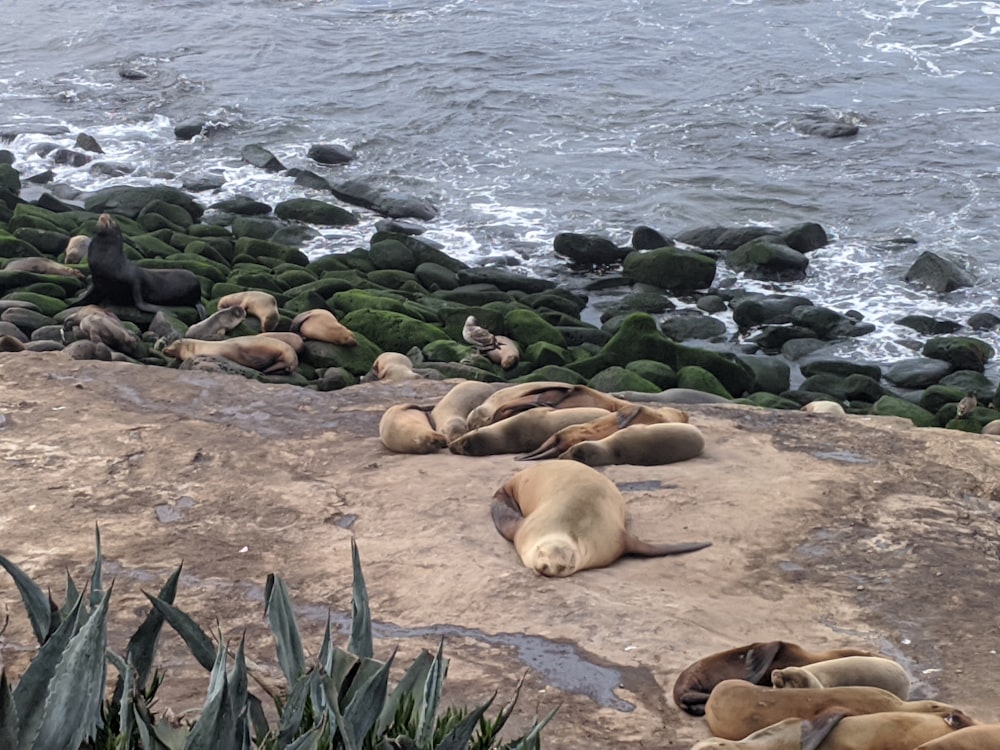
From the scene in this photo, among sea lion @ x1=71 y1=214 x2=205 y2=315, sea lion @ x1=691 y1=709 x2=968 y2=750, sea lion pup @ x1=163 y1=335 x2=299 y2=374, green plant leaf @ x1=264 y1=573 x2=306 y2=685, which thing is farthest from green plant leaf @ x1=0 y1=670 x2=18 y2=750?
sea lion @ x1=71 y1=214 x2=205 y2=315

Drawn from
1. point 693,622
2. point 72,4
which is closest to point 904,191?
→ point 693,622

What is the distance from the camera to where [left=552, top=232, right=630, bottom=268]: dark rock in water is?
1409 cm

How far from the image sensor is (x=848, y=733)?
3.05 m

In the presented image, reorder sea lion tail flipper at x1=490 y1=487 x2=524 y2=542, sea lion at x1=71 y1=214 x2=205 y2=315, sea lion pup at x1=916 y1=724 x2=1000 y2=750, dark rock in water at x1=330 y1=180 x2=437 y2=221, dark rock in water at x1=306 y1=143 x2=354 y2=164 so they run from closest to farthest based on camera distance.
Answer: sea lion pup at x1=916 y1=724 x2=1000 y2=750, sea lion tail flipper at x1=490 y1=487 x2=524 y2=542, sea lion at x1=71 y1=214 x2=205 y2=315, dark rock in water at x1=330 y1=180 x2=437 y2=221, dark rock in water at x1=306 y1=143 x2=354 y2=164

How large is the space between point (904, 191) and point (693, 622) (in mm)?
13772

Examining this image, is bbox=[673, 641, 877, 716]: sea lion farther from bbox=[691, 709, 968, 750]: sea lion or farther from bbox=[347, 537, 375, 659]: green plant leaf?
bbox=[347, 537, 375, 659]: green plant leaf

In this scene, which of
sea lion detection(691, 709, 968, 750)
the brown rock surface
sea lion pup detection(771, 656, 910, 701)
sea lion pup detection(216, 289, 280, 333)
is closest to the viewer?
sea lion detection(691, 709, 968, 750)

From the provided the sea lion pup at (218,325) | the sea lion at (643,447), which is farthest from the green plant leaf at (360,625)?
the sea lion pup at (218,325)

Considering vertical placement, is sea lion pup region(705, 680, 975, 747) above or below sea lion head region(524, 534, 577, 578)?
above

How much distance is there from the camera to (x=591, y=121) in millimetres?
19906

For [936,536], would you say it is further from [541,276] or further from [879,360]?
[541,276]

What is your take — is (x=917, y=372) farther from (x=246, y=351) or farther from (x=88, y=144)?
(x=88, y=144)

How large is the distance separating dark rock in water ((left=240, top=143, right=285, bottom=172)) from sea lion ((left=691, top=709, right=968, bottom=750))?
51.4 ft

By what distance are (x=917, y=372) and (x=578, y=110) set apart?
415 inches
